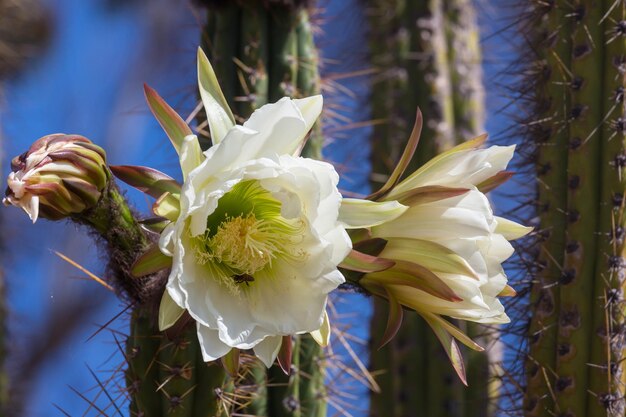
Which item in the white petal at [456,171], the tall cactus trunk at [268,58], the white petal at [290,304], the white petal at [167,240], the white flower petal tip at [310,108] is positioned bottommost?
the white petal at [290,304]

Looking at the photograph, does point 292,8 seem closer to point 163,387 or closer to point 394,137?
point 394,137

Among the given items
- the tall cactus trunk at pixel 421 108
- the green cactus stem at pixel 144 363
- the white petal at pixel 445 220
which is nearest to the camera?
the white petal at pixel 445 220

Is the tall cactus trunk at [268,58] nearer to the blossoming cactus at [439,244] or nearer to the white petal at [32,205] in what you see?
the blossoming cactus at [439,244]

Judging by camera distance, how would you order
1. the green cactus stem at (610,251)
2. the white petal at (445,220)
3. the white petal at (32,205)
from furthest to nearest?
1. the green cactus stem at (610,251)
2. the white petal at (445,220)
3. the white petal at (32,205)

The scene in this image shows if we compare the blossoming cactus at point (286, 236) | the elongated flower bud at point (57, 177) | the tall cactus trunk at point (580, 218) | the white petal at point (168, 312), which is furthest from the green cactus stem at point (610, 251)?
the elongated flower bud at point (57, 177)

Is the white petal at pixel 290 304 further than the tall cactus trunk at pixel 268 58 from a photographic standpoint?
No

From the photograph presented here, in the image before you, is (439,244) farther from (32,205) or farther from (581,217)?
(581,217)

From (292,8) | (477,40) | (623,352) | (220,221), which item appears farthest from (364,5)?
(220,221)

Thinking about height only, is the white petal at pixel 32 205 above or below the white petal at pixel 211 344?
above

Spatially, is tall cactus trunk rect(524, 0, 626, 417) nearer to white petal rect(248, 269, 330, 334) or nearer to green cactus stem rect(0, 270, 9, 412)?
white petal rect(248, 269, 330, 334)
